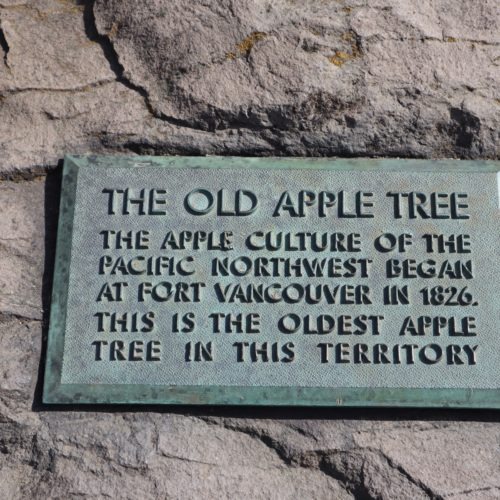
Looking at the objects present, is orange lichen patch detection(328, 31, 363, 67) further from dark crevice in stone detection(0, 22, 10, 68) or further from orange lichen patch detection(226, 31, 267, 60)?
dark crevice in stone detection(0, 22, 10, 68)

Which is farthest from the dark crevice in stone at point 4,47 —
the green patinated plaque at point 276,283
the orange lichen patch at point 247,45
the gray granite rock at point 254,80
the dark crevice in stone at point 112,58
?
the orange lichen patch at point 247,45

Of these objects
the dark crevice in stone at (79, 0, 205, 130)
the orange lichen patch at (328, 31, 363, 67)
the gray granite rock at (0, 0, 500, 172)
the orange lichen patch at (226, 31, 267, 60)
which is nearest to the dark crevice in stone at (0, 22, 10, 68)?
the gray granite rock at (0, 0, 500, 172)

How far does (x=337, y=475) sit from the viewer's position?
7.26 feet

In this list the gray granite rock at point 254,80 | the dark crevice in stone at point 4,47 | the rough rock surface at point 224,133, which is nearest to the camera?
the rough rock surface at point 224,133

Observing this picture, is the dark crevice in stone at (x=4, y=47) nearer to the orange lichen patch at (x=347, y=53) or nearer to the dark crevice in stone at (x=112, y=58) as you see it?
the dark crevice in stone at (x=112, y=58)

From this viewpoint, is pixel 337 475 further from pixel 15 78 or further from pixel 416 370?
pixel 15 78

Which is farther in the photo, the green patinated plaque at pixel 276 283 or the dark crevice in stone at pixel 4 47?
the dark crevice in stone at pixel 4 47

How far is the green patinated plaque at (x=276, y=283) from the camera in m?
2.26

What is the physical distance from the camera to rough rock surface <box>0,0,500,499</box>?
7.24 feet

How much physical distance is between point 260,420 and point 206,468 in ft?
0.59

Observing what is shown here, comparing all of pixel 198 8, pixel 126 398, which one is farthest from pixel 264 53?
pixel 126 398

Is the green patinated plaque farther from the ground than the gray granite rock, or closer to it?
closer to it

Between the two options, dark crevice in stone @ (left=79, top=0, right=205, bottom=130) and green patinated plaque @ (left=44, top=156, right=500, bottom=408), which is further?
dark crevice in stone @ (left=79, top=0, right=205, bottom=130)

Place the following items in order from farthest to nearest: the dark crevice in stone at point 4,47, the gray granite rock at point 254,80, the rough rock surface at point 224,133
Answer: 1. the dark crevice in stone at point 4,47
2. the gray granite rock at point 254,80
3. the rough rock surface at point 224,133
